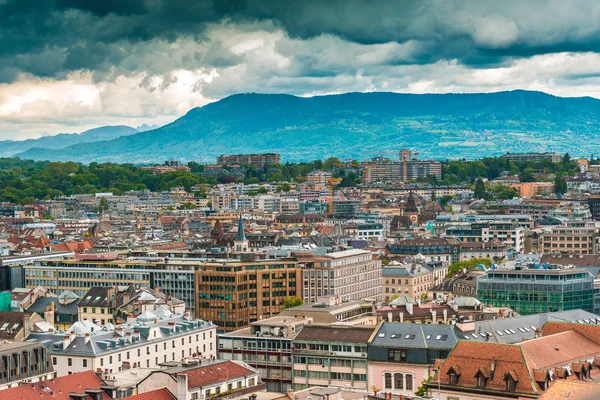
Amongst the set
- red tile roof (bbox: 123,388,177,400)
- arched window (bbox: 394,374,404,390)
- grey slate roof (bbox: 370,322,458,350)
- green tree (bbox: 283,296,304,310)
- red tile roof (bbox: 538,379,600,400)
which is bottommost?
arched window (bbox: 394,374,404,390)

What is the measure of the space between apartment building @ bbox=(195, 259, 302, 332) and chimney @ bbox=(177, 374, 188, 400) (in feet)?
160

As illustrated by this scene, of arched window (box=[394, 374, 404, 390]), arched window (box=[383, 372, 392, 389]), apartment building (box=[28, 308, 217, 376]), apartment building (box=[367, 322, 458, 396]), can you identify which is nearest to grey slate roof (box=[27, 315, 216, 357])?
apartment building (box=[28, 308, 217, 376])

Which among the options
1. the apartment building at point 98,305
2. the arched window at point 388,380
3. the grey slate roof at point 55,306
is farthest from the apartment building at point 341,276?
the arched window at point 388,380

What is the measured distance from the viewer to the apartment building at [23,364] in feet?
248

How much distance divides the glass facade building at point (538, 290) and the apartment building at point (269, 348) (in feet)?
80.9

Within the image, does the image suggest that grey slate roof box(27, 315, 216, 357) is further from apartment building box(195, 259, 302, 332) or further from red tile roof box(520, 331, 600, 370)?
red tile roof box(520, 331, 600, 370)

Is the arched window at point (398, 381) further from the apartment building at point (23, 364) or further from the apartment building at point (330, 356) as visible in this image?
the apartment building at point (23, 364)

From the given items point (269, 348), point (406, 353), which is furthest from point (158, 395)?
point (269, 348)

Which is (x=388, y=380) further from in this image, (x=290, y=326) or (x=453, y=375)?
(x=290, y=326)

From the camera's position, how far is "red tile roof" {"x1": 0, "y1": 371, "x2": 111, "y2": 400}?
63.2m

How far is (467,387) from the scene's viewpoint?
6631 cm

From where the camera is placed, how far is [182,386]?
66.2m

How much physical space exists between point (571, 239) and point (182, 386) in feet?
420

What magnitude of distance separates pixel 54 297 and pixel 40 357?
116 feet
